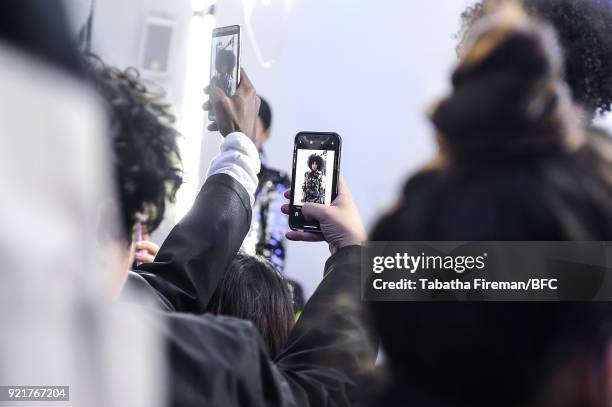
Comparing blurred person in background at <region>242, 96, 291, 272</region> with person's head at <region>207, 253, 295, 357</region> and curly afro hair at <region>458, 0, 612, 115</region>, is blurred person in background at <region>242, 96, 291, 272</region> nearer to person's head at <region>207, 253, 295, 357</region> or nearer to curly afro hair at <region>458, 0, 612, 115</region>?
person's head at <region>207, 253, 295, 357</region>

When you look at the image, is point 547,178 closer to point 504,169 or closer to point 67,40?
point 504,169

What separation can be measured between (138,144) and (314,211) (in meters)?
0.38

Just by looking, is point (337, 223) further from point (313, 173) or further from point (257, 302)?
point (257, 302)

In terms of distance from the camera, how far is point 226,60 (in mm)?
1285

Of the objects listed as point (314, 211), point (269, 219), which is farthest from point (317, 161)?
point (269, 219)

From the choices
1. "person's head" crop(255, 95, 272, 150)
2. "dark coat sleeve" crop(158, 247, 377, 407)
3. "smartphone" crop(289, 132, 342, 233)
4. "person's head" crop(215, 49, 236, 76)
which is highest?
"person's head" crop(255, 95, 272, 150)

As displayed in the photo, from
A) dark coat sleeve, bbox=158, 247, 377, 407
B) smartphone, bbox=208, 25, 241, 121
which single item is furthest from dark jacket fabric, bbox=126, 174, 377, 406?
smartphone, bbox=208, 25, 241, 121

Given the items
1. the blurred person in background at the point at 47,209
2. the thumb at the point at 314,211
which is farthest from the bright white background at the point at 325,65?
the blurred person in background at the point at 47,209

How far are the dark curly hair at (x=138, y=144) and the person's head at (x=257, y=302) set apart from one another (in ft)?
1.54

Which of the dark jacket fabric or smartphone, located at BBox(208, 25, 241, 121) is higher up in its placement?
smartphone, located at BBox(208, 25, 241, 121)

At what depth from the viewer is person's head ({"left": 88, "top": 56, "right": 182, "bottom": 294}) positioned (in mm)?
747

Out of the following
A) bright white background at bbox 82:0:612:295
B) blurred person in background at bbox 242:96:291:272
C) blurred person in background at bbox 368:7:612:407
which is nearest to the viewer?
blurred person in background at bbox 368:7:612:407

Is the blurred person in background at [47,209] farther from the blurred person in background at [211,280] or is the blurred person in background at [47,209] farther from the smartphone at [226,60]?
the smartphone at [226,60]

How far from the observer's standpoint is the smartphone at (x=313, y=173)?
115 centimetres
